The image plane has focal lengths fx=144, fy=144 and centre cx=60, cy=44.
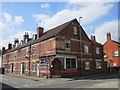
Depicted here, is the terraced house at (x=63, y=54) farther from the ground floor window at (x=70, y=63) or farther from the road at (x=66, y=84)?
the road at (x=66, y=84)

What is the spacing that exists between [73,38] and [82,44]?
101 inches

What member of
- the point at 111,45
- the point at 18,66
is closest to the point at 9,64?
the point at 18,66

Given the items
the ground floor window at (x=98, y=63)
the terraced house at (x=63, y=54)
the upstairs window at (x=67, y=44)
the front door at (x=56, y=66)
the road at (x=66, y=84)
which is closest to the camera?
the road at (x=66, y=84)

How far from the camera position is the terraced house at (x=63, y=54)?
881 inches

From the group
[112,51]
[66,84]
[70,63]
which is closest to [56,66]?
[70,63]

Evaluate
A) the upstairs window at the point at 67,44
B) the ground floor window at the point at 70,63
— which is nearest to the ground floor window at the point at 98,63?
the ground floor window at the point at 70,63

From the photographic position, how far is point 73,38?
2520 cm

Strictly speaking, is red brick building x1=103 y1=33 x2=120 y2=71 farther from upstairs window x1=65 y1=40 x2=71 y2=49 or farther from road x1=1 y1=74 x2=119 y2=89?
road x1=1 y1=74 x2=119 y2=89

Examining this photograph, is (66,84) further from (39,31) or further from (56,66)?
(39,31)

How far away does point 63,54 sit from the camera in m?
22.6

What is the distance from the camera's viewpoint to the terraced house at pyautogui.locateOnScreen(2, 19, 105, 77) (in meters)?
22.4

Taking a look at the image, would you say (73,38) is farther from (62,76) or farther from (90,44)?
(62,76)

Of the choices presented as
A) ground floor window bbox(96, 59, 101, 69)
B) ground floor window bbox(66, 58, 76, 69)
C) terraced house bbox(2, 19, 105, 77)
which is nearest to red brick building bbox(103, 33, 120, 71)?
ground floor window bbox(96, 59, 101, 69)

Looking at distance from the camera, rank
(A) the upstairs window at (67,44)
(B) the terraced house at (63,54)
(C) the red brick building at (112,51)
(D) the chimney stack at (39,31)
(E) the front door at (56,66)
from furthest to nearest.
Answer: (C) the red brick building at (112,51) < (D) the chimney stack at (39,31) < (A) the upstairs window at (67,44) < (B) the terraced house at (63,54) < (E) the front door at (56,66)
